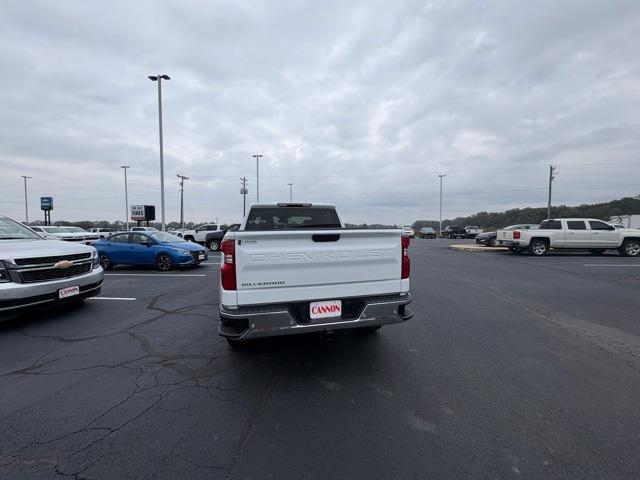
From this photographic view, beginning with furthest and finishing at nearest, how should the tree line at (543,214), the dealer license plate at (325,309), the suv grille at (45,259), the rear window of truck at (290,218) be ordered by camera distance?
the tree line at (543,214) → the rear window of truck at (290,218) → the suv grille at (45,259) → the dealer license plate at (325,309)

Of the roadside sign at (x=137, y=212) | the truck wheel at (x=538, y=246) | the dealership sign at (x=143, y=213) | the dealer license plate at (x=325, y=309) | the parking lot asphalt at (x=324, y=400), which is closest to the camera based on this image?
the parking lot asphalt at (x=324, y=400)

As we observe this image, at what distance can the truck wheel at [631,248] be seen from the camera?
1680 centimetres

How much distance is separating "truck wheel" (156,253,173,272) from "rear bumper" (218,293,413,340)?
30.5 feet

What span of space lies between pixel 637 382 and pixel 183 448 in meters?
4.38

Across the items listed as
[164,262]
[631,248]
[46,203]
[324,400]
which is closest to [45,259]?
[324,400]

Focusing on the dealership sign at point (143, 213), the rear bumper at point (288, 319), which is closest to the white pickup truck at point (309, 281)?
the rear bumper at point (288, 319)

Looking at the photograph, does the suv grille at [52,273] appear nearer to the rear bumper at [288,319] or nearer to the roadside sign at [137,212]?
the rear bumper at [288,319]

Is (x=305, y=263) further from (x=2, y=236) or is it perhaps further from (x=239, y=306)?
(x=2, y=236)

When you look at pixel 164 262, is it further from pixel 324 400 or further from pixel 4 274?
pixel 324 400

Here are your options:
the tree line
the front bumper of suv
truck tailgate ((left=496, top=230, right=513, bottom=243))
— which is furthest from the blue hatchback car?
the tree line

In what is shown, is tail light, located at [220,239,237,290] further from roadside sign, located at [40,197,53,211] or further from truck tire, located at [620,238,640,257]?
roadside sign, located at [40,197,53,211]

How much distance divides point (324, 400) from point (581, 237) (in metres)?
19.5

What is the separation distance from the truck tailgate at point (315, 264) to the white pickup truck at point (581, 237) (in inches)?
669

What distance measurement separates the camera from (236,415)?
274 centimetres
